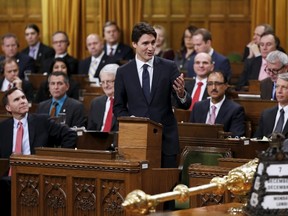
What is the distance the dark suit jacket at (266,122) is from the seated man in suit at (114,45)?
465 centimetres

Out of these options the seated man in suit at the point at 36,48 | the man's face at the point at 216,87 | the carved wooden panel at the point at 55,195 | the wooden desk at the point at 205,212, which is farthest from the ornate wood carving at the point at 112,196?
the seated man in suit at the point at 36,48

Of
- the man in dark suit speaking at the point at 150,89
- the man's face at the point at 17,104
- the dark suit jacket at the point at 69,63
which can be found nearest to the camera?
the man in dark suit speaking at the point at 150,89

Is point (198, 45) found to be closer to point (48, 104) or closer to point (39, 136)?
point (48, 104)

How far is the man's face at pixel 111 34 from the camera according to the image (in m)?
12.2

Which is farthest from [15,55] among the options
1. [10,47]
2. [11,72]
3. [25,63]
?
[11,72]

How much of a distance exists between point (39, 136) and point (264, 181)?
426 centimetres

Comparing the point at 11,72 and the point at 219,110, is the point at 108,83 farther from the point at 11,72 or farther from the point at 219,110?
the point at 11,72

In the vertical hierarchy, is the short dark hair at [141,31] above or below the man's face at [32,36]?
above

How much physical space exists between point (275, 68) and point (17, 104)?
8.86ft

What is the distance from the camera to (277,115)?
7.66 metres

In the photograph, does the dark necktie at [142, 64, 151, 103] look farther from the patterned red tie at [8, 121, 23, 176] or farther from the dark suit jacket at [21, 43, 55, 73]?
the dark suit jacket at [21, 43, 55, 73]

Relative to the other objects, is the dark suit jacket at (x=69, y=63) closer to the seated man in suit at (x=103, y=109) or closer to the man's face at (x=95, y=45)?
the man's face at (x=95, y=45)

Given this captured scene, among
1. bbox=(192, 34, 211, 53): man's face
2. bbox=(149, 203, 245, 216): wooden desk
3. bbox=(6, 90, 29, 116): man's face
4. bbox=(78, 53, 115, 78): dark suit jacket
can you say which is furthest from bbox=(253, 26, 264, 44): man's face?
bbox=(149, 203, 245, 216): wooden desk

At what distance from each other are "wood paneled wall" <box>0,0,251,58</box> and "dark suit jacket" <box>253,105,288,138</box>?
5.63 m
